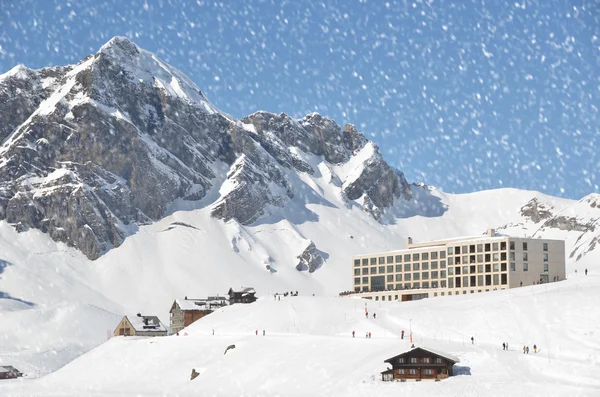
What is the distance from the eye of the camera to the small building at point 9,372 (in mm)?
142125

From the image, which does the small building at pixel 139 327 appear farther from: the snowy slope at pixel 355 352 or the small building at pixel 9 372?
the small building at pixel 9 372

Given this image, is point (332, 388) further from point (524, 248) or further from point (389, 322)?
point (524, 248)

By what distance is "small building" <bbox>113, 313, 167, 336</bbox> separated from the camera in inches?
6545

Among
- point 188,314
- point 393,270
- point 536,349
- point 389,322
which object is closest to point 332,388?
point 536,349

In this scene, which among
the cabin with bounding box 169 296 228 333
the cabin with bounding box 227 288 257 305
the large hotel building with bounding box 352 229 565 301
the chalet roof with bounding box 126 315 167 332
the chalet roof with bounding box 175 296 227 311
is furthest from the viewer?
the cabin with bounding box 227 288 257 305

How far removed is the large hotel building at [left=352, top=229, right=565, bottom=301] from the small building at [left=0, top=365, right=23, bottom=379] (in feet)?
233

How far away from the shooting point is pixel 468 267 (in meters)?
172

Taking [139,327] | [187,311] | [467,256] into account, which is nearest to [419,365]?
[467,256]

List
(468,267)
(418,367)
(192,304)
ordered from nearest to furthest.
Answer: (418,367), (468,267), (192,304)

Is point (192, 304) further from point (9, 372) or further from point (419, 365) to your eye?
point (419, 365)

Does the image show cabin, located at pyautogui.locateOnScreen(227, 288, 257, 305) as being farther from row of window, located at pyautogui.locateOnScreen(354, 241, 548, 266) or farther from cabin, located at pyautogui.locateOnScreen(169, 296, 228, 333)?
row of window, located at pyautogui.locateOnScreen(354, 241, 548, 266)

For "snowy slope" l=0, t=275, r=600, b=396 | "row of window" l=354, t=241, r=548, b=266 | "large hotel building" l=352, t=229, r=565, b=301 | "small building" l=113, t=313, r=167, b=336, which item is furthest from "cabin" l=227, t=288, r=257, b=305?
"row of window" l=354, t=241, r=548, b=266

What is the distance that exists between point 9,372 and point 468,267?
269 feet

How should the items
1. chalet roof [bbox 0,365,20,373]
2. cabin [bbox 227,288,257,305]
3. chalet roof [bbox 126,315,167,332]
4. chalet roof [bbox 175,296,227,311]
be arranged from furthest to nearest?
cabin [bbox 227,288,257,305], chalet roof [bbox 175,296,227,311], chalet roof [bbox 126,315,167,332], chalet roof [bbox 0,365,20,373]
